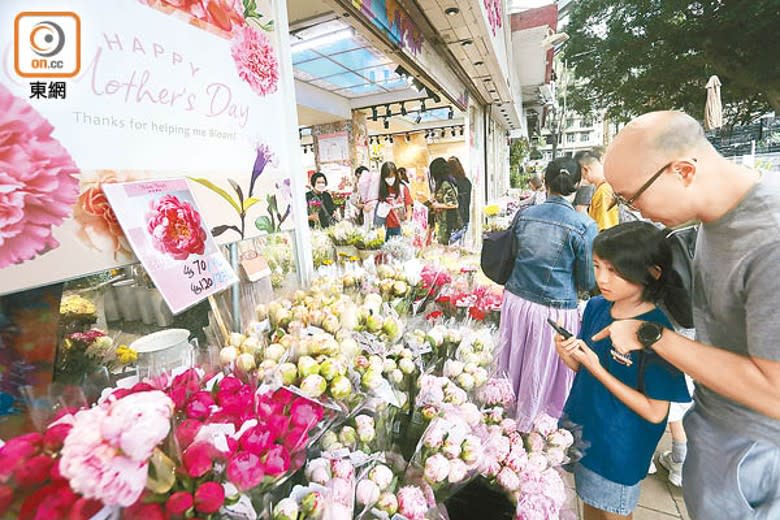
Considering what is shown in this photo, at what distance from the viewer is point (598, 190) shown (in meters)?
2.99

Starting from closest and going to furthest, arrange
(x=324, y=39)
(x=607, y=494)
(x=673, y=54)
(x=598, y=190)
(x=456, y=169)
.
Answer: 1. (x=607, y=494)
2. (x=598, y=190)
3. (x=324, y=39)
4. (x=456, y=169)
5. (x=673, y=54)

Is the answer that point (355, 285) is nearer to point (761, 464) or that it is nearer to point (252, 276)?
point (252, 276)

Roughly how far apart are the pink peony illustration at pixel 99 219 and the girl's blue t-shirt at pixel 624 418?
1233 mm

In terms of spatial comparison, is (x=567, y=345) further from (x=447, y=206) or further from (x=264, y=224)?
(x=447, y=206)

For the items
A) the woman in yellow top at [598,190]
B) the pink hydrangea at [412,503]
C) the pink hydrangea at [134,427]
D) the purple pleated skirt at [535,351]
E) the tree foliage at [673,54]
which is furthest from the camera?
the tree foliage at [673,54]

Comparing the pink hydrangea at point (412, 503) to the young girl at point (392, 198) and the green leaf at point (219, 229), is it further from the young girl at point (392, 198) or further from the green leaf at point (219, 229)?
the young girl at point (392, 198)

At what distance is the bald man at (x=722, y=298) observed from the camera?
0.79 meters

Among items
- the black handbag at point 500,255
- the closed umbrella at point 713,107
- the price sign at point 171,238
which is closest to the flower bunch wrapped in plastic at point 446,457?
the price sign at point 171,238

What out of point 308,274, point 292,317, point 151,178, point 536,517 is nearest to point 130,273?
point 151,178

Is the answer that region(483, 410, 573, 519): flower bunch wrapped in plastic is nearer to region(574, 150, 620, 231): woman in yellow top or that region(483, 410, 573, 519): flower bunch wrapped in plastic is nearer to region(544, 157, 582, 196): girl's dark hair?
region(544, 157, 582, 196): girl's dark hair

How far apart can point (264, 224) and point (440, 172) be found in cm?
495

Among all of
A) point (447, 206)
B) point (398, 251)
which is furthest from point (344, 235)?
point (447, 206)

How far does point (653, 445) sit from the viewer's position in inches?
46.7

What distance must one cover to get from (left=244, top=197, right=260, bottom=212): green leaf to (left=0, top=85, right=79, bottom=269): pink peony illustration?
17.0 inches
